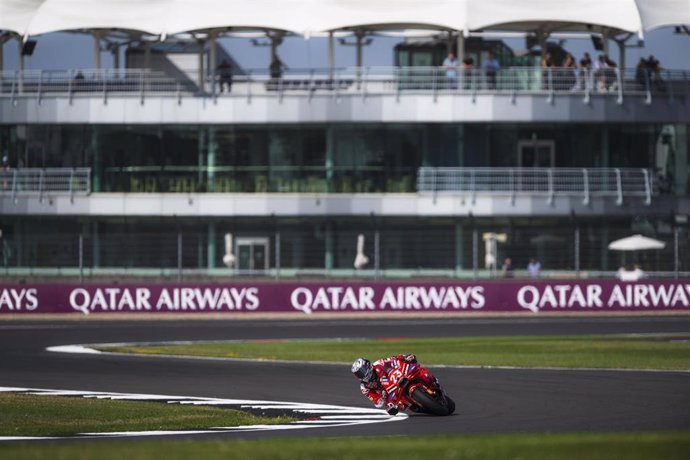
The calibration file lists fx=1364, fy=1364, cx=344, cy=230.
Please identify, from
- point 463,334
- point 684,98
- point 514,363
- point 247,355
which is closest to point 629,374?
point 514,363

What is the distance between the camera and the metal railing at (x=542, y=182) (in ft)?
188

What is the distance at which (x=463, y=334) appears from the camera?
1521 inches

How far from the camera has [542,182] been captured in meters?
58.0

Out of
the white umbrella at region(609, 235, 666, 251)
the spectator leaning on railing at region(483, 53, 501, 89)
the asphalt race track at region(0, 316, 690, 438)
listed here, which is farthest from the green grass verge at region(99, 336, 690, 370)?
the spectator leaning on railing at region(483, 53, 501, 89)

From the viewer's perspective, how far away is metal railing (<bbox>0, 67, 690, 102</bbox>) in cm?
5956

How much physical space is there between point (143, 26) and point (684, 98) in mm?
24107

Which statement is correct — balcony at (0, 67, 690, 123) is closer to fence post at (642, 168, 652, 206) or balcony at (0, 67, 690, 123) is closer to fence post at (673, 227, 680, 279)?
fence post at (642, 168, 652, 206)

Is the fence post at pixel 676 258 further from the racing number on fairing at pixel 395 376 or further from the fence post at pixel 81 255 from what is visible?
the racing number on fairing at pixel 395 376

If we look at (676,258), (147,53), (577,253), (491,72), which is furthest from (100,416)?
(147,53)

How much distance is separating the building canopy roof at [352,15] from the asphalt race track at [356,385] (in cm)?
2122

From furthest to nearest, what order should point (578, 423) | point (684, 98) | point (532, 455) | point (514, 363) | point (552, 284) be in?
point (684, 98) < point (552, 284) < point (514, 363) < point (578, 423) < point (532, 455)

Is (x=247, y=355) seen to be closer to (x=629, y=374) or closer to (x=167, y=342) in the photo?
(x=167, y=342)

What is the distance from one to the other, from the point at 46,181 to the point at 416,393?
146 ft

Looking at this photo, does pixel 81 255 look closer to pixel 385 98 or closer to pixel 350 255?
pixel 350 255
